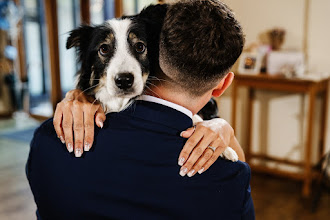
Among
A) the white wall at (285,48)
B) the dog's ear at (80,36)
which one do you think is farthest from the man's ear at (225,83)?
the white wall at (285,48)

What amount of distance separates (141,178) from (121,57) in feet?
1.76

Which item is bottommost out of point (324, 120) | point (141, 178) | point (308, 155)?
point (308, 155)

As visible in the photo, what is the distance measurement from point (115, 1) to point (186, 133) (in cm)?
392

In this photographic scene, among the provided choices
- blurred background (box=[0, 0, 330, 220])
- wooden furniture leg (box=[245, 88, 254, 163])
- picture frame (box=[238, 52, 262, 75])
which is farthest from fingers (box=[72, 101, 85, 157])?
wooden furniture leg (box=[245, 88, 254, 163])

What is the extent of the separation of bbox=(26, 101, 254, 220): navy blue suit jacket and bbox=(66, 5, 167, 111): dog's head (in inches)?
12.4

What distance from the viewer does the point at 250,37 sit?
133 inches

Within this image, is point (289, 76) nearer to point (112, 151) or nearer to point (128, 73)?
point (128, 73)

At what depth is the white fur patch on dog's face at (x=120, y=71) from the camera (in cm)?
111

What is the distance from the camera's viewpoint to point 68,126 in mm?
917

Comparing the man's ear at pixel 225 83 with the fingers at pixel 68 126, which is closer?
the fingers at pixel 68 126

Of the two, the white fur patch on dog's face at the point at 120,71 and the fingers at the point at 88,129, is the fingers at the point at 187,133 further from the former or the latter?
the white fur patch on dog's face at the point at 120,71

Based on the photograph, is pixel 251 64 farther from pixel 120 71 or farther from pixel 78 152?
pixel 78 152

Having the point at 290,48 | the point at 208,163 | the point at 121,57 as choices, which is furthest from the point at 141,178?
the point at 290,48

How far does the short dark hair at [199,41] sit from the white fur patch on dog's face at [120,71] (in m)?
0.28
